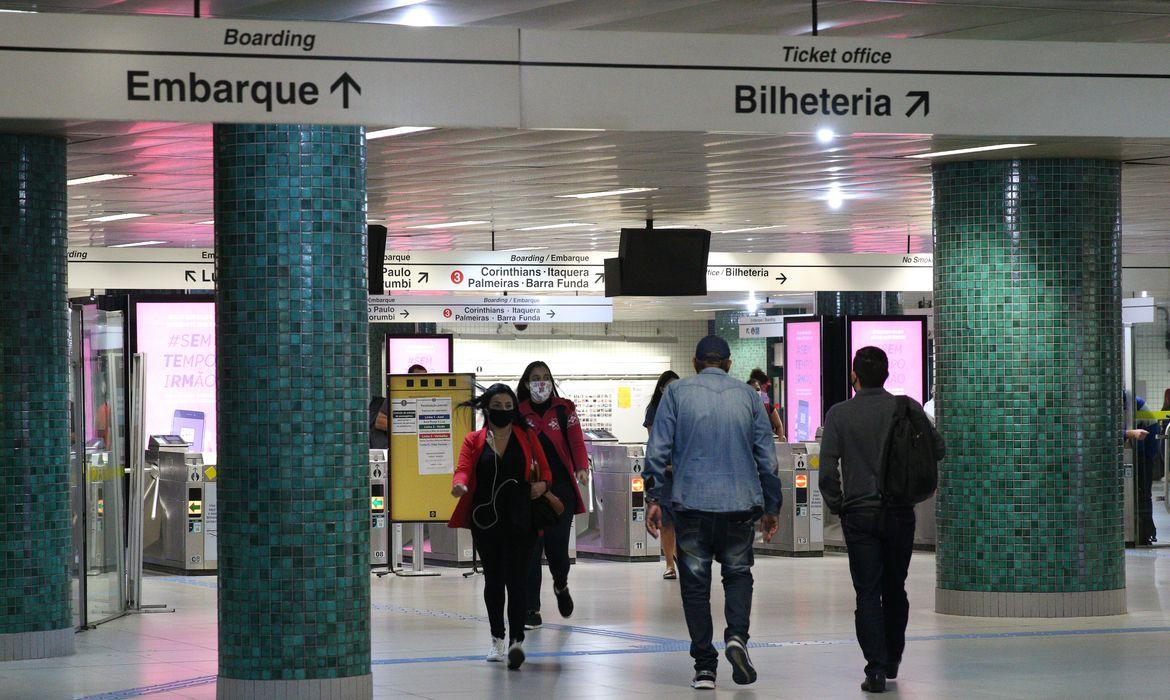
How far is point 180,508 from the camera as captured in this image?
1570 cm

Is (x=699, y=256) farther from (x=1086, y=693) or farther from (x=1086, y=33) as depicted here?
(x=1086, y=693)

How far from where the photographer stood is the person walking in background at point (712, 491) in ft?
26.8

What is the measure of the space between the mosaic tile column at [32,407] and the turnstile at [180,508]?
543 centimetres

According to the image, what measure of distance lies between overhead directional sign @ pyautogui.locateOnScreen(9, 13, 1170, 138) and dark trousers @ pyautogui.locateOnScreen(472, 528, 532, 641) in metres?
3.03

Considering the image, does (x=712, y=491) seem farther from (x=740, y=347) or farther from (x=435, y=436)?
(x=740, y=347)

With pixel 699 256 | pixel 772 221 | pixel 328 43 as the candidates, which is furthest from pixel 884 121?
pixel 772 221

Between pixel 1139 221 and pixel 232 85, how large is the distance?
13035mm

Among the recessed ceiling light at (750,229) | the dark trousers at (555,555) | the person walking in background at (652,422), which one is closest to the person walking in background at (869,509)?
the dark trousers at (555,555)

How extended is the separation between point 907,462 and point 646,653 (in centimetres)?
228

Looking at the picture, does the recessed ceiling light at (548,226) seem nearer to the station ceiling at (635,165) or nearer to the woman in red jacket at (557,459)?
the station ceiling at (635,165)

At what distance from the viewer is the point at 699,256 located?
1518 centimetres

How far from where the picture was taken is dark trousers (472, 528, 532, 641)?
905 cm

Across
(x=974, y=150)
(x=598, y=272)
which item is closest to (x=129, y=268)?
A: (x=598, y=272)

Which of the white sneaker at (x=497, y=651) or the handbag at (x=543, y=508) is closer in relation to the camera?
the handbag at (x=543, y=508)
